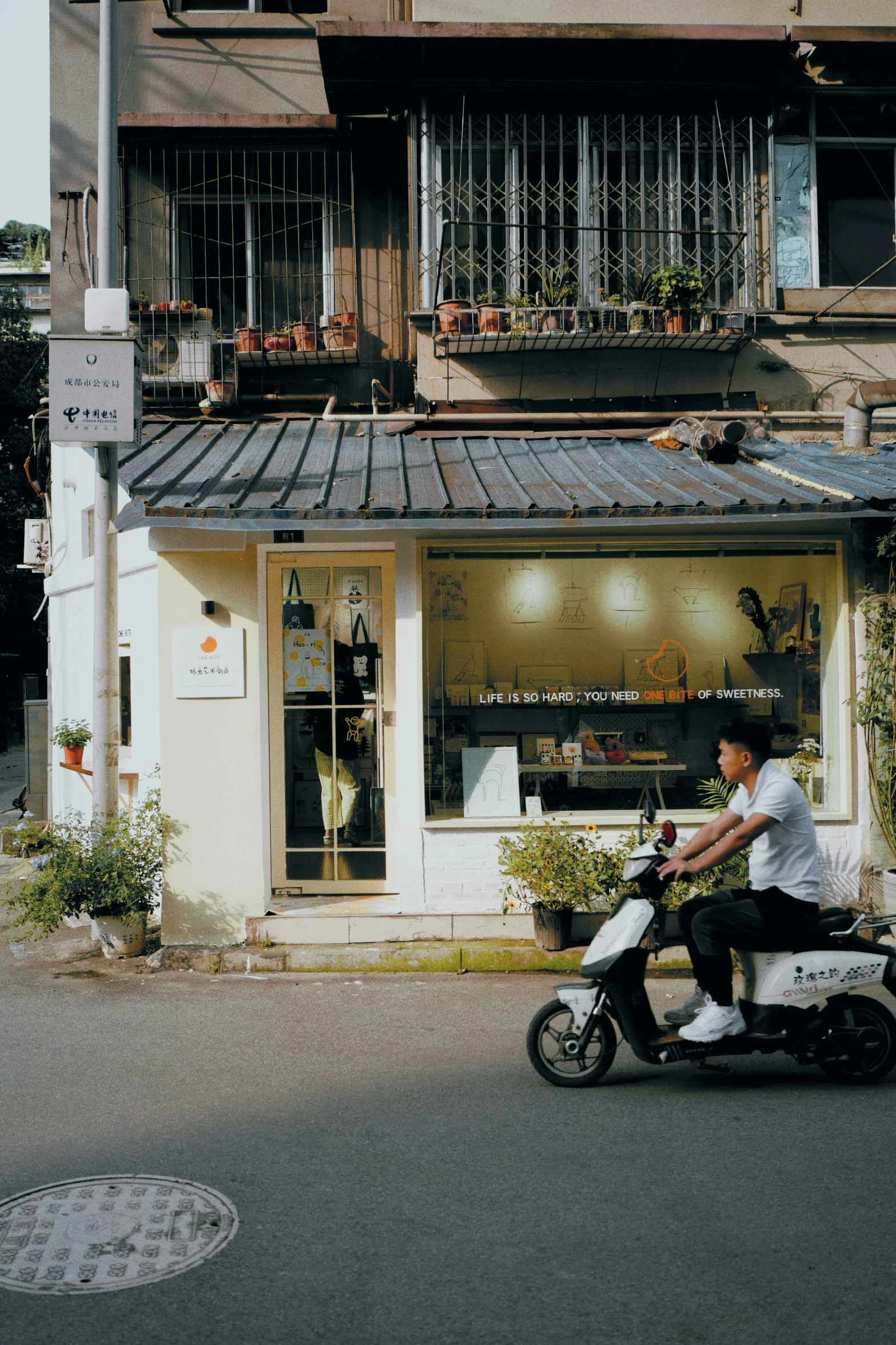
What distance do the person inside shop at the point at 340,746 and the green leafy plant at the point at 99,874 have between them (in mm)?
1294

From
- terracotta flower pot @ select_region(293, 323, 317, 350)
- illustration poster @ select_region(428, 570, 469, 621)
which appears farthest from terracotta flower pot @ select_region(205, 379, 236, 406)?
illustration poster @ select_region(428, 570, 469, 621)

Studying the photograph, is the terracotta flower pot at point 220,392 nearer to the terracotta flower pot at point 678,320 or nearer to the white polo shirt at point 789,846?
the terracotta flower pot at point 678,320

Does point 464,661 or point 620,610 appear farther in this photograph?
point 620,610

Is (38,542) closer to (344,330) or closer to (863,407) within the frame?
(344,330)

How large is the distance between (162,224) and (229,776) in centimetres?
587

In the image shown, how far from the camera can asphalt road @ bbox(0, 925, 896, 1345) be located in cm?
359

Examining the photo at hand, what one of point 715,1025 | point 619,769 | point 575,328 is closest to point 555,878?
point 619,769

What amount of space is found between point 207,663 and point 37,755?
681 cm

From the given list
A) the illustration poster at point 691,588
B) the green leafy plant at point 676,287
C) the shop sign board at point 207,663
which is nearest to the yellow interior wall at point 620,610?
the illustration poster at point 691,588

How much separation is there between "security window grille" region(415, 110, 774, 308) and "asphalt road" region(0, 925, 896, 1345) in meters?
6.71

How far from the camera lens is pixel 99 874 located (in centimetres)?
802

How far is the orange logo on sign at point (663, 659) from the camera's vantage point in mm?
9070

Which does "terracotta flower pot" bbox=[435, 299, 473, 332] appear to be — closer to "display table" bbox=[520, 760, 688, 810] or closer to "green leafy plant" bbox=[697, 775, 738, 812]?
"display table" bbox=[520, 760, 688, 810]

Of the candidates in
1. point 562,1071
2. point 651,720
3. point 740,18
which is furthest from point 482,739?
point 740,18
